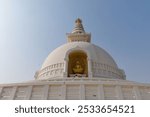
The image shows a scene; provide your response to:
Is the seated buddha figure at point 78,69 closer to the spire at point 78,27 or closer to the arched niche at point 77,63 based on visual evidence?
the arched niche at point 77,63

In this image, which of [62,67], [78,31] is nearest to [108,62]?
[62,67]

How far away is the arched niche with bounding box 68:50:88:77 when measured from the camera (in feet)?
82.0

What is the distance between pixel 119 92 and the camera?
43.2 ft

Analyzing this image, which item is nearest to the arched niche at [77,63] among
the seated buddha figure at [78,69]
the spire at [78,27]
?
the seated buddha figure at [78,69]

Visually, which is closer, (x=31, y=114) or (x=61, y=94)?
(x=31, y=114)

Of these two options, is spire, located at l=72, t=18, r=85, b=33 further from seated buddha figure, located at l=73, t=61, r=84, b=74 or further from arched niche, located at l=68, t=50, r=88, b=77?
seated buddha figure, located at l=73, t=61, r=84, b=74

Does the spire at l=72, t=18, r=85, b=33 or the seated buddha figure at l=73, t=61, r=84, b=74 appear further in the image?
the spire at l=72, t=18, r=85, b=33

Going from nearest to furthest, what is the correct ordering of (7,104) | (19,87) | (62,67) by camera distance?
1. (7,104)
2. (19,87)
3. (62,67)

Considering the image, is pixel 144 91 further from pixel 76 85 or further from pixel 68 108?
pixel 68 108

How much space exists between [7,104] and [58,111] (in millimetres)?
2244

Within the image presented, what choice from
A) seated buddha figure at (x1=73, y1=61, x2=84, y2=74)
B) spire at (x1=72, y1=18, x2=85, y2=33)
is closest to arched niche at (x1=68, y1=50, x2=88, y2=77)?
seated buddha figure at (x1=73, y1=61, x2=84, y2=74)

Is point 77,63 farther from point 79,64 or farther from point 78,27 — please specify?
point 78,27

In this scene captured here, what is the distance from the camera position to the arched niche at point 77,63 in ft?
82.0

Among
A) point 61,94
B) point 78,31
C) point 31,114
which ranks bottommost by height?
point 31,114
